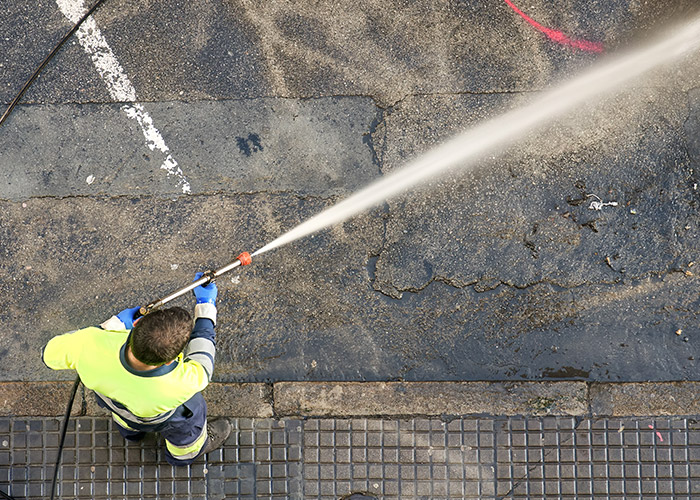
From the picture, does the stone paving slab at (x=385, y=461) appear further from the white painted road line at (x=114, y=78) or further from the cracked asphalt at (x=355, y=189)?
the white painted road line at (x=114, y=78)

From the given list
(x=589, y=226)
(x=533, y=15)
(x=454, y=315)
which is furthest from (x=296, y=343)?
(x=533, y=15)

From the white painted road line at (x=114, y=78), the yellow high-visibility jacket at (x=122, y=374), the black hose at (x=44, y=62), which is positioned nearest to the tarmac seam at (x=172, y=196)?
the white painted road line at (x=114, y=78)

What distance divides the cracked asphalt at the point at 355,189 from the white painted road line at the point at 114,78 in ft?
0.19

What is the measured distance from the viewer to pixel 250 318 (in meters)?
5.07

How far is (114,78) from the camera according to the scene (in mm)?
5270

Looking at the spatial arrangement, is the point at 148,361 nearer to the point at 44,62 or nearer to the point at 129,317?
the point at 129,317

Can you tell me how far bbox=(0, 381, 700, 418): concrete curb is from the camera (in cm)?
492

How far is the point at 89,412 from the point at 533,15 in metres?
4.93

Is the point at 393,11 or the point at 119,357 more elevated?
the point at 393,11

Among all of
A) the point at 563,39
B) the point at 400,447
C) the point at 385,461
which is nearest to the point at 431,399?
the point at 400,447

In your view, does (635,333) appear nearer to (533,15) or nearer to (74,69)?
(533,15)

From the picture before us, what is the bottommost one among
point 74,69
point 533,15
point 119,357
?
point 119,357

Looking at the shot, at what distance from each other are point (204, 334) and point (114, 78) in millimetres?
2631

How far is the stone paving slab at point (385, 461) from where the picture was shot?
4.85m
